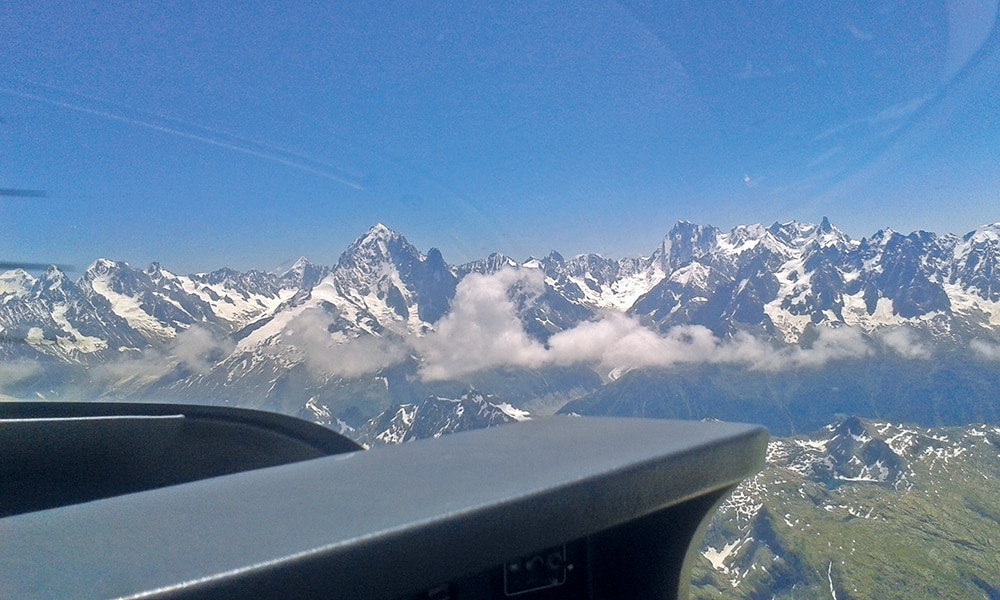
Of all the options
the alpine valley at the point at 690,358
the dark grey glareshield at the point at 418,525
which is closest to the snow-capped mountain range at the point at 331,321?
the alpine valley at the point at 690,358

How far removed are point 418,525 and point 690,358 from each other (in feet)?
177

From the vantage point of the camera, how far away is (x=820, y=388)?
98.8m

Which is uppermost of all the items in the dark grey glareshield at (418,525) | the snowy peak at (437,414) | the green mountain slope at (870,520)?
the dark grey glareshield at (418,525)

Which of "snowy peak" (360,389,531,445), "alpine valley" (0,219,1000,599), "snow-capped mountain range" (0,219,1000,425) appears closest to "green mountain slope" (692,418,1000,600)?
"alpine valley" (0,219,1000,599)

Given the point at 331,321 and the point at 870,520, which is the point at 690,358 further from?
the point at 331,321

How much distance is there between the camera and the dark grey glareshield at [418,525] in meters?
0.85

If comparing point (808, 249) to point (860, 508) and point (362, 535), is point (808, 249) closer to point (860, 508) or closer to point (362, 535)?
point (860, 508)

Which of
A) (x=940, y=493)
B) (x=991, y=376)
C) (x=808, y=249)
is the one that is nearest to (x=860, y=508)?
(x=940, y=493)

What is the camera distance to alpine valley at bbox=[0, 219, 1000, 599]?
215 inches

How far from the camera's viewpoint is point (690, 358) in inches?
2073

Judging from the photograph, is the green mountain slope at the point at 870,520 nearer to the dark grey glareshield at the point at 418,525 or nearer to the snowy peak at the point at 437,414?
the dark grey glareshield at the point at 418,525

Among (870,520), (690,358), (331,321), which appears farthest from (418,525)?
(870,520)

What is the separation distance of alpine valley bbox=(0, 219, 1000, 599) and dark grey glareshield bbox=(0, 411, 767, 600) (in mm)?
246

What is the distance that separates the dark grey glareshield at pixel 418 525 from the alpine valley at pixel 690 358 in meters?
0.25
